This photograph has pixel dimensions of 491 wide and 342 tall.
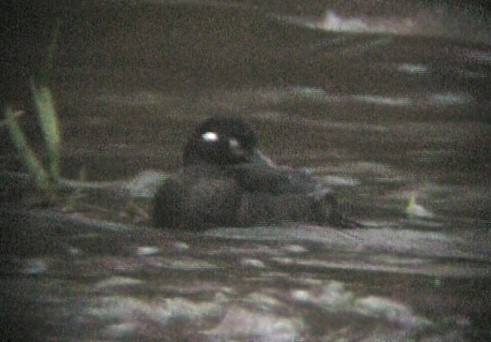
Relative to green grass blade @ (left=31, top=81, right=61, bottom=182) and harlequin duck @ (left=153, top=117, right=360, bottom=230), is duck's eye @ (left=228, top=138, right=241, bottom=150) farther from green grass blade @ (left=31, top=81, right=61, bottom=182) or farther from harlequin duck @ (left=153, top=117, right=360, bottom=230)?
green grass blade @ (left=31, top=81, right=61, bottom=182)

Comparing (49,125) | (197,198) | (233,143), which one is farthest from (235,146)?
(49,125)

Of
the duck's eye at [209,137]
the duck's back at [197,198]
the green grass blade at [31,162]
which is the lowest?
the duck's back at [197,198]

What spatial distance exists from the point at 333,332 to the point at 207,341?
248mm

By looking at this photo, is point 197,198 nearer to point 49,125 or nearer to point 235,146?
point 235,146

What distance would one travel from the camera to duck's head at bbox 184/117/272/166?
1.35 meters

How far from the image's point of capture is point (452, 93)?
4.54ft

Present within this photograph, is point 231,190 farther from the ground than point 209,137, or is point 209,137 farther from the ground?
point 209,137

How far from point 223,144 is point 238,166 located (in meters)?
0.05

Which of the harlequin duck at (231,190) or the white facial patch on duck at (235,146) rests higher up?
the white facial patch on duck at (235,146)

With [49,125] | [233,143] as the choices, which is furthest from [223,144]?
[49,125]

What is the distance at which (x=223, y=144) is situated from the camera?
53.1 inches

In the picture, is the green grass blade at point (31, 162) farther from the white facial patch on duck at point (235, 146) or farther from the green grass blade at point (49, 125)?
the white facial patch on duck at point (235, 146)

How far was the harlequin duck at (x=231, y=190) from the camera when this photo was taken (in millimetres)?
1341

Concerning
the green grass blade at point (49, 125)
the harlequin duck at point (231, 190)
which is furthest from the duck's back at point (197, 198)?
the green grass blade at point (49, 125)
